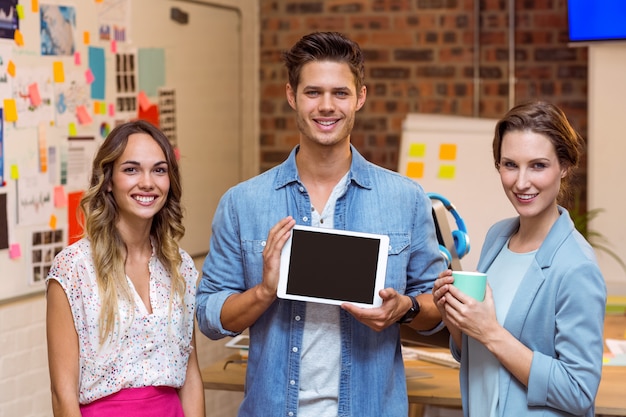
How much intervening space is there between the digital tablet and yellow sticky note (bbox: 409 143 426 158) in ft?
8.72

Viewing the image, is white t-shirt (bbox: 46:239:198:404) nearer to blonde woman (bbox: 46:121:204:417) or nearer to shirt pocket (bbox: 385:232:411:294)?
blonde woman (bbox: 46:121:204:417)

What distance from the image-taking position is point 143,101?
167 inches

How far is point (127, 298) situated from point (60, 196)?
1.47 meters

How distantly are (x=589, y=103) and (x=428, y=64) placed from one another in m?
0.93

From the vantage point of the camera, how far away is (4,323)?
3.34 meters

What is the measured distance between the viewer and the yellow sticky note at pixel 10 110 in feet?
10.8

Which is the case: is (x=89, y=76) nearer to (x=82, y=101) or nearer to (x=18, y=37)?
(x=82, y=101)

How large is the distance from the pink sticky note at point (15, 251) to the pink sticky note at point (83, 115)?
60cm

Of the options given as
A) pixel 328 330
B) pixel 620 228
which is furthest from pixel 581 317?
pixel 620 228

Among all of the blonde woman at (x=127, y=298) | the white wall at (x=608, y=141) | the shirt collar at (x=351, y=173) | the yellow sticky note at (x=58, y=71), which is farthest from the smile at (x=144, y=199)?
the white wall at (x=608, y=141)

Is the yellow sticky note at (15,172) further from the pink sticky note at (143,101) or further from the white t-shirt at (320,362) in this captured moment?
the white t-shirt at (320,362)

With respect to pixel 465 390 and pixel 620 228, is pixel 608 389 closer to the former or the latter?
pixel 465 390

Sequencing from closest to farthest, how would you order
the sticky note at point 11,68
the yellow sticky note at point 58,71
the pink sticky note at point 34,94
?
the sticky note at point 11,68
the pink sticky note at point 34,94
the yellow sticky note at point 58,71

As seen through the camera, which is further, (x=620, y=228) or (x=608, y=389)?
(x=620, y=228)
